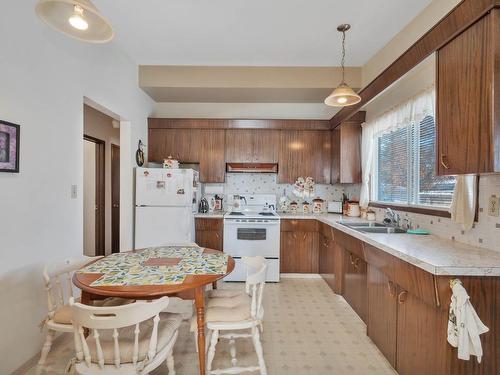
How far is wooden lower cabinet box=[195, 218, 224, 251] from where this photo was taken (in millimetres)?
3785

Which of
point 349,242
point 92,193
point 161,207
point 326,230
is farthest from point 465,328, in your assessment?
point 92,193

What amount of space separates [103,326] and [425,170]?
2825 millimetres

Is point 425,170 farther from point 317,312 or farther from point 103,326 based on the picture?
point 103,326

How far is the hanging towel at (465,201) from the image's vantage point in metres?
1.78

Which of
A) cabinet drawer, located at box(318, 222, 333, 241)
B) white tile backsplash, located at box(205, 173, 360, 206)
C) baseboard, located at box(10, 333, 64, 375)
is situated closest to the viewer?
baseboard, located at box(10, 333, 64, 375)

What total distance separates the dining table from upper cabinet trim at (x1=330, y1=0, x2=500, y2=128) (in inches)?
76.7

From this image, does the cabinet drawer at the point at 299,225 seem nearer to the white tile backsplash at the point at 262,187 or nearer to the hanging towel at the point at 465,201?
the white tile backsplash at the point at 262,187

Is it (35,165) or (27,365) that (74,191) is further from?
(27,365)

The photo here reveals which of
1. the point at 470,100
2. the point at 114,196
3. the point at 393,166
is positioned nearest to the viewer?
the point at 470,100

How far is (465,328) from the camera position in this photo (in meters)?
1.19

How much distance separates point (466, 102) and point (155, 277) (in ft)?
6.65

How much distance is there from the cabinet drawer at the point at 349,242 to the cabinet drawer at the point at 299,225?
733 mm

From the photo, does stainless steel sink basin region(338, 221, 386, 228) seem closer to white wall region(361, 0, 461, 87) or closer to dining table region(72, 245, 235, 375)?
dining table region(72, 245, 235, 375)

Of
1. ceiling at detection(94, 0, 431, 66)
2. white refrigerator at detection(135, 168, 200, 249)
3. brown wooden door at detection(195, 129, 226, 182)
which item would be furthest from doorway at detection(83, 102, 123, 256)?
ceiling at detection(94, 0, 431, 66)
